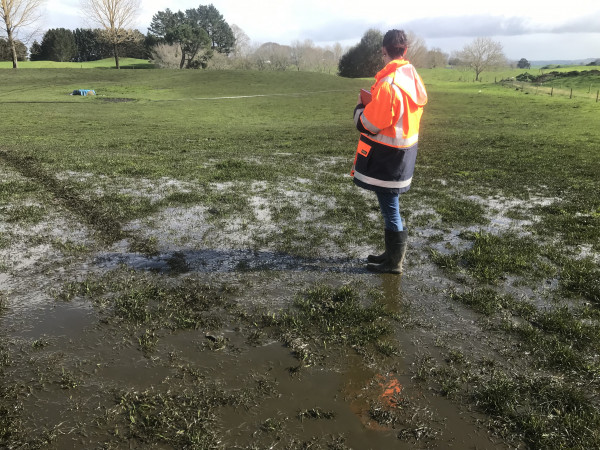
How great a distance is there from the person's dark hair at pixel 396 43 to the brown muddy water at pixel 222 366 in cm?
264

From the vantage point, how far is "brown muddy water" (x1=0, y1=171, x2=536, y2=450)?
109 inches

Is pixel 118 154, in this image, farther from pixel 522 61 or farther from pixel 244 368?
pixel 522 61

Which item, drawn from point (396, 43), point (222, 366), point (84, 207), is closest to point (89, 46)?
point (84, 207)

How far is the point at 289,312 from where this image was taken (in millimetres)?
4199

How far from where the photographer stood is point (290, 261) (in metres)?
5.42

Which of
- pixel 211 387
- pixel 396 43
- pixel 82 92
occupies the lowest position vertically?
pixel 211 387

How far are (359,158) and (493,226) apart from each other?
3.18m

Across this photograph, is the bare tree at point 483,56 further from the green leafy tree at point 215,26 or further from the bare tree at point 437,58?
the green leafy tree at point 215,26

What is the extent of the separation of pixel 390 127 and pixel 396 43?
992mm

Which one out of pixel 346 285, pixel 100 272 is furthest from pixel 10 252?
pixel 346 285

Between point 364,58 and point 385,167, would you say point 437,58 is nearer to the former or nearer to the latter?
point 364,58

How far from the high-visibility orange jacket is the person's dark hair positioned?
6.0 inches

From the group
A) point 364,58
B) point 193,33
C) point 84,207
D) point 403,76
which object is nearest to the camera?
point 403,76

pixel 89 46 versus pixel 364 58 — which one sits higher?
pixel 89 46
